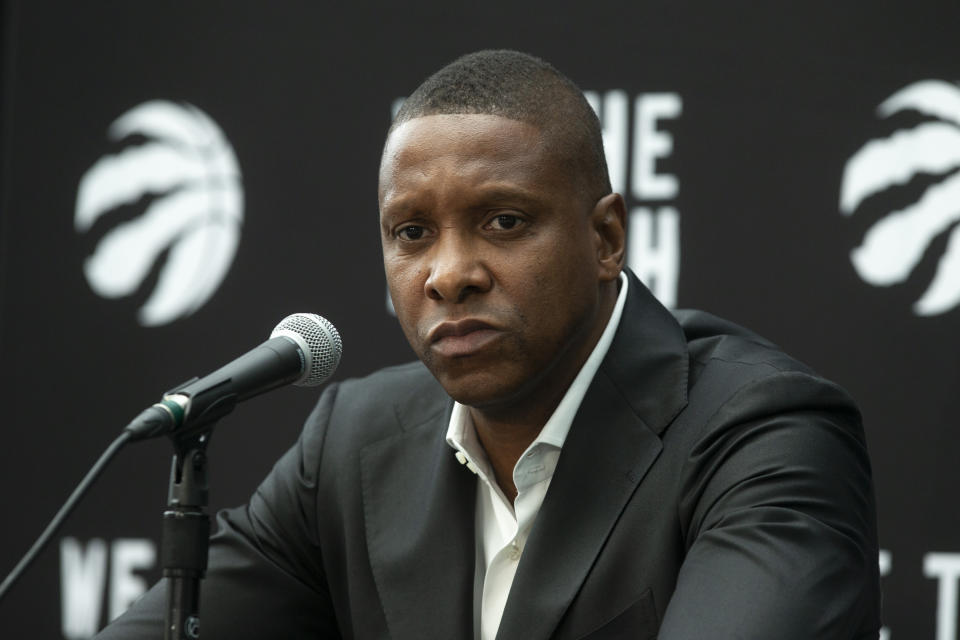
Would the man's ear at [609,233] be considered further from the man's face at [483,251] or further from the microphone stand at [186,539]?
the microphone stand at [186,539]

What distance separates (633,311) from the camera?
2.54 meters

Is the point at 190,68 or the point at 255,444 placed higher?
the point at 190,68

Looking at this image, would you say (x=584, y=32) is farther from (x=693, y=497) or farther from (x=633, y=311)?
(x=693, y=497)

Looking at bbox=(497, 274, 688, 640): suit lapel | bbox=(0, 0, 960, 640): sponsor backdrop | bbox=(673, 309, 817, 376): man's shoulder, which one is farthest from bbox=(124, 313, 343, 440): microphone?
bbox=(0, 0, 960, 640): sponsor backdrop

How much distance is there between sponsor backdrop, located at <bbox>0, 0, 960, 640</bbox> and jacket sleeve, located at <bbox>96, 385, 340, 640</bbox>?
2.88ft

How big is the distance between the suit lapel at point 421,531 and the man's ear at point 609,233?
452 millimetres

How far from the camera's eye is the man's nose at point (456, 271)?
7.19 feet

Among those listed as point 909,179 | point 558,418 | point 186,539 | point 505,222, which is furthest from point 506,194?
point 909,179

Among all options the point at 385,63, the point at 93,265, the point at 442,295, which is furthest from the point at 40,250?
A: the point at 442,295

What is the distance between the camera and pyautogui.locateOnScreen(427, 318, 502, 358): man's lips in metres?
2.20

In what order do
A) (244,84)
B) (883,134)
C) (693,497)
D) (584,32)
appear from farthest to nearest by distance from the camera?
(244,84) < (584,32) < (883,134) < (693,497)

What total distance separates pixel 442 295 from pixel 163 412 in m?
0.67

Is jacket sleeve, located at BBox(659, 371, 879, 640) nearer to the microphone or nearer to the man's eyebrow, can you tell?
the man's eyebrow

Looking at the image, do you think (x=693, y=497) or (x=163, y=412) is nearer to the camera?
(x=163, y=412)
